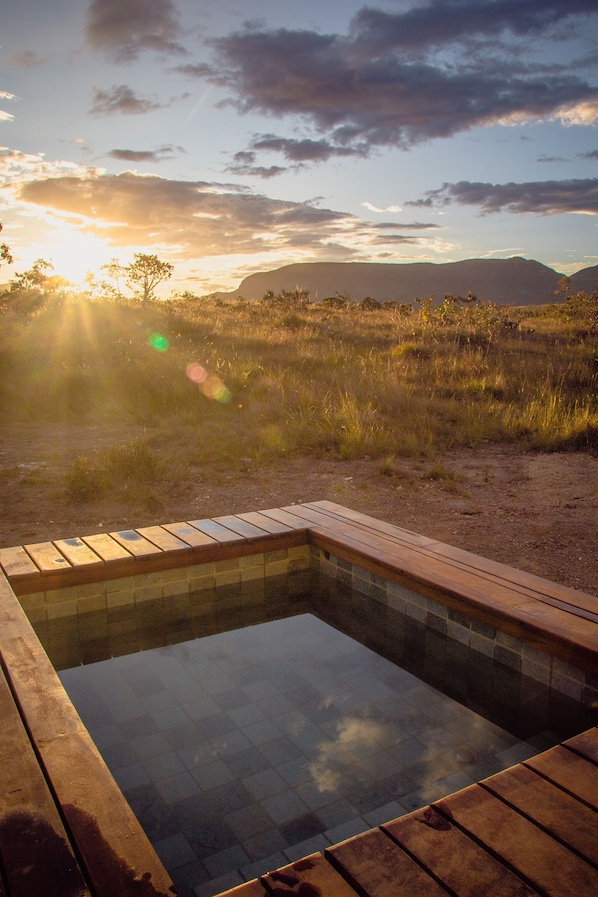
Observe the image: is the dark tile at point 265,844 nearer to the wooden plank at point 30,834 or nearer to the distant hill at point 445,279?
the wooden plank at point 30,834

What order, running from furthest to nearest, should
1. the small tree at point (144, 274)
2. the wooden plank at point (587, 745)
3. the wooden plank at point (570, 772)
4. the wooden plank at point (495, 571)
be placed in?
the small tree at point (144, 274) → the wooden plank at point (495, 571) → the wooden plank at point (587, 745) → the wooden plank at point (570, 772)

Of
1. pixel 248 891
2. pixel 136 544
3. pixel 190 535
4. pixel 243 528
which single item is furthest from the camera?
pixel 243 528

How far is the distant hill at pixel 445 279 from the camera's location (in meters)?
68.2

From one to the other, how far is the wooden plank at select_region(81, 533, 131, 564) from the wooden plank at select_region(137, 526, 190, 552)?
187mm

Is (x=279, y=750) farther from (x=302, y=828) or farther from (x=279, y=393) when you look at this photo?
(x=279, y=393)

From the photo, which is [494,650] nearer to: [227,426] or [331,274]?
[227,426]

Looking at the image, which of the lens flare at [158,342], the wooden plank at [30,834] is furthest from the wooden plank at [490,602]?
the lens flare at [158,342]

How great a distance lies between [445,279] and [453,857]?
79.8m

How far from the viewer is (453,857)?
4.15 ft

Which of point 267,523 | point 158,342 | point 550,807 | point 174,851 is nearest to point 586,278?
point 158,342

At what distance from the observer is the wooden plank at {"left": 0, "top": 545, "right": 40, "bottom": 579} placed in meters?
3.02

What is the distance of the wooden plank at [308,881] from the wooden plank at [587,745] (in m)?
0.81

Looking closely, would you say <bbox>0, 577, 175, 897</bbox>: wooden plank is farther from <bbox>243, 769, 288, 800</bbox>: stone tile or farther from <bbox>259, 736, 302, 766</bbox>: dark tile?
<bbox>259, 736, 302, 766</bbox>: dark tile

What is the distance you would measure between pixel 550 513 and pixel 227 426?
377cm
